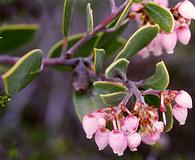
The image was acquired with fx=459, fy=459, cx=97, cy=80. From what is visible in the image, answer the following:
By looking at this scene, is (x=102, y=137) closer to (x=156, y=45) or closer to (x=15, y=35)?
(x=156, y=45)

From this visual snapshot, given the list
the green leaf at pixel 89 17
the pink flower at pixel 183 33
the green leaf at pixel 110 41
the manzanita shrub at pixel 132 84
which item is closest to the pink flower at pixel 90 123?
the manzanita shrub at pixel 132 84

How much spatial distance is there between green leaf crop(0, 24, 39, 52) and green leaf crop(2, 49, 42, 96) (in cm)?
62

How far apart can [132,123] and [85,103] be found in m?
0.54

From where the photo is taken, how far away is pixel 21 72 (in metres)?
1.61

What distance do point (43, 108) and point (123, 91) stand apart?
84.2 inches

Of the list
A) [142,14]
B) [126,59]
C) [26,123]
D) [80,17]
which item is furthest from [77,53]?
[80,17]

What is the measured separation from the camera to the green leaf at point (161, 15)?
1.64 m

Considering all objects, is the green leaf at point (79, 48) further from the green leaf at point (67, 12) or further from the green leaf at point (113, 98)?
the green leaf at point (113, 98)

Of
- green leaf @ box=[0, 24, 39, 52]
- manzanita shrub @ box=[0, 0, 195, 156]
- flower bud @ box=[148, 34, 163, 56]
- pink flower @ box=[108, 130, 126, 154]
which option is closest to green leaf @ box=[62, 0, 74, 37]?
manzanita shrub @ box=[0, 0, 195, 156]

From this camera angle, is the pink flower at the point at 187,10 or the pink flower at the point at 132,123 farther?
the pink flower at the point at 187,10

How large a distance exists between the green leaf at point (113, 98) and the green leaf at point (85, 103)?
32cm

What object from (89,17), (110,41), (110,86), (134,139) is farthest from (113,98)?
(110,41)

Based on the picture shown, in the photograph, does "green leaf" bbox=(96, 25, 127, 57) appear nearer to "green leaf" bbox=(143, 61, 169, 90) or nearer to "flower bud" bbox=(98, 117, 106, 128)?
"green leaf" bbox=(143, 61, 169, 90)

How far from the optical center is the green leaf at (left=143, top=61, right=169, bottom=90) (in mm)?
1600
